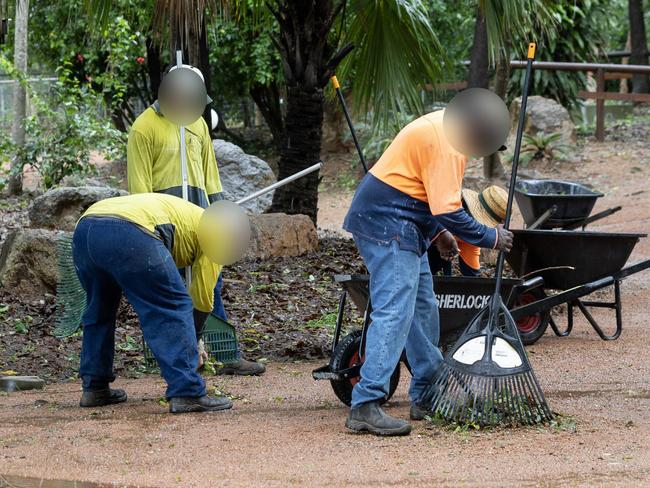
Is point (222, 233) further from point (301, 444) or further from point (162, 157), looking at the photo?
point (162, 157)

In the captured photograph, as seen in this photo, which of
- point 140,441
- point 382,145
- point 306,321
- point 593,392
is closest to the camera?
point 140,441

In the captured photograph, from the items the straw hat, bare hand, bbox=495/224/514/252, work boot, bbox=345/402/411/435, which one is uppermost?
bare hand, bbox=495/224/514/252

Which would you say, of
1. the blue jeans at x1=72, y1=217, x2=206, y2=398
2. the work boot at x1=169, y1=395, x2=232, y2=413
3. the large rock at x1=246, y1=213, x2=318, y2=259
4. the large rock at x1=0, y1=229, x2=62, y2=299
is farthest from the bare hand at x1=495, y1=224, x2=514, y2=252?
the large rock at x1=246, y1=213, x2=318, y2=259

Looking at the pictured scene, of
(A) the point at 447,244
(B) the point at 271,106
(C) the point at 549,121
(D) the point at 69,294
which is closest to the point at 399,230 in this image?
(A) the point at 447,244

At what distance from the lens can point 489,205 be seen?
7.37 m

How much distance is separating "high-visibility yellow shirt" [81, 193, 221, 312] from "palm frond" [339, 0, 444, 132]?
4.76m

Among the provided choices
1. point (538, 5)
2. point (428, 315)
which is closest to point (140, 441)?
point (428, 315)

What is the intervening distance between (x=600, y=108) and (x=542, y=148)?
5.25 feet

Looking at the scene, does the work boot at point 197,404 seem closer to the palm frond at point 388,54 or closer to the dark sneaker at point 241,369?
the dark sneaker at point 241,369

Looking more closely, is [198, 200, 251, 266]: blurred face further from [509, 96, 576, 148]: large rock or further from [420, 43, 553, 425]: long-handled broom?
[509, 96, 576, 148]: large rock

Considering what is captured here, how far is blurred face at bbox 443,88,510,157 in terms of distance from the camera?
472 cm

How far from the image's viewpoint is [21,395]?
5.95 meters

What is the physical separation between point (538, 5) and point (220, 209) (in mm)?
4648

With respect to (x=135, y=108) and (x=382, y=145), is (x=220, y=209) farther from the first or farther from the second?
(x=135, y=108)
